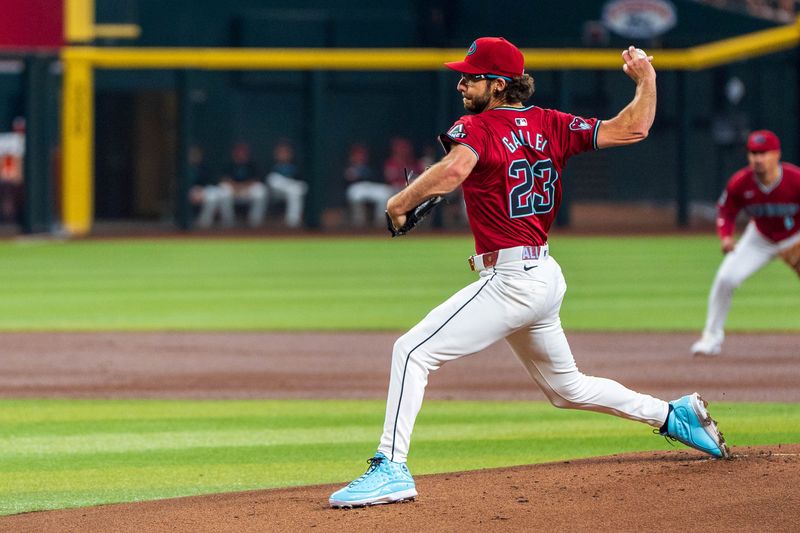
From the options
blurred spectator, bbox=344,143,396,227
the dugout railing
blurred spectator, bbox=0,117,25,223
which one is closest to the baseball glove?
the dugout railing

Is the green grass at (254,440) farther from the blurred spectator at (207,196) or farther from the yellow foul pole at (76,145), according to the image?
the blurred spectator at (207,196)

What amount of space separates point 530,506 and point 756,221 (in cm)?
576

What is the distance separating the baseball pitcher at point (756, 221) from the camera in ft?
32.5

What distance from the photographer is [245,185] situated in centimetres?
2808

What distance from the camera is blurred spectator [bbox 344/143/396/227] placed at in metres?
28.5

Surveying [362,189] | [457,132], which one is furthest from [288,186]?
[457,132]

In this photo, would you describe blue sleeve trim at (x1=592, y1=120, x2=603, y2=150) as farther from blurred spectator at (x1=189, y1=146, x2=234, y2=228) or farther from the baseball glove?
blurred spectator at (x1=189, y1=146, x2=234, y2=228)

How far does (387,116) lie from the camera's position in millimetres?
30297

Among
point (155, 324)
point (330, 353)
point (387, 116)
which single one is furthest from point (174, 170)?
point (330, 353)

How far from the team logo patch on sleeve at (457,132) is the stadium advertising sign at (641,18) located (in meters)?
25.9

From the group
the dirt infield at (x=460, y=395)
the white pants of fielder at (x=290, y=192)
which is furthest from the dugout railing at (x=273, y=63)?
the dirt infield at (x=460, y=395)

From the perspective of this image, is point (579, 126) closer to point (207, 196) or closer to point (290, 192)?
point (290, 192)

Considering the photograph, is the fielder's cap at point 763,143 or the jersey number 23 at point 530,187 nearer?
→ the jersey number 23 at point 530,187

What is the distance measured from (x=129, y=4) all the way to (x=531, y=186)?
72.9 feet
